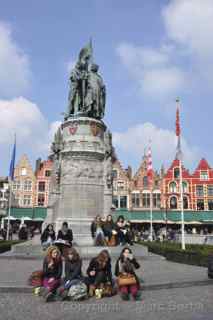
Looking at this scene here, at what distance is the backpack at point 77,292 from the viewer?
7438mm

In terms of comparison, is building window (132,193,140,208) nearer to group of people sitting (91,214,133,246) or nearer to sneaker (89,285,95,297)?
group of people sitting (91,214,133,246)

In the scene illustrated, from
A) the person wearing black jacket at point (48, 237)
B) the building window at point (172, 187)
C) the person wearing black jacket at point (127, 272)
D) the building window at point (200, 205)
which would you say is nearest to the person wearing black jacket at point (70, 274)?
the person wearing black jacket at point (127, 272)

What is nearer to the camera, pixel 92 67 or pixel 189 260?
pixel 189 260

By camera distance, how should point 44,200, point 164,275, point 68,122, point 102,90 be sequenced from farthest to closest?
point 44,200 < point 102,90 < point 68,122 < point 164,275

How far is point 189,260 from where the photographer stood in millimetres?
14070

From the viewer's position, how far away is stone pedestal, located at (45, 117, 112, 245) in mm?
18766

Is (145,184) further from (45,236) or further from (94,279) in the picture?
(94,279)

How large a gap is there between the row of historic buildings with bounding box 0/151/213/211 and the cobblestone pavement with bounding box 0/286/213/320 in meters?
48.0

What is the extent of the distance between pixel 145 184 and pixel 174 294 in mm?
49678

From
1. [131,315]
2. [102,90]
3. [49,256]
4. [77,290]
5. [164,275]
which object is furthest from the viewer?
[102,90]

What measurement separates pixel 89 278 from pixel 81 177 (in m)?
11.4

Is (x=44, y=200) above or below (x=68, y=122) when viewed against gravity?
below

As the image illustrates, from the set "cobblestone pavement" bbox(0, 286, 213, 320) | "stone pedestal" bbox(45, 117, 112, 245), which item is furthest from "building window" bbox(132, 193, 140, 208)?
"cobblestone pavement" bbox(0, 286, 213, 320)

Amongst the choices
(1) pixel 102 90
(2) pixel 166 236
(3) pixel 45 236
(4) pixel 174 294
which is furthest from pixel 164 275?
(2) pixel 166 236
